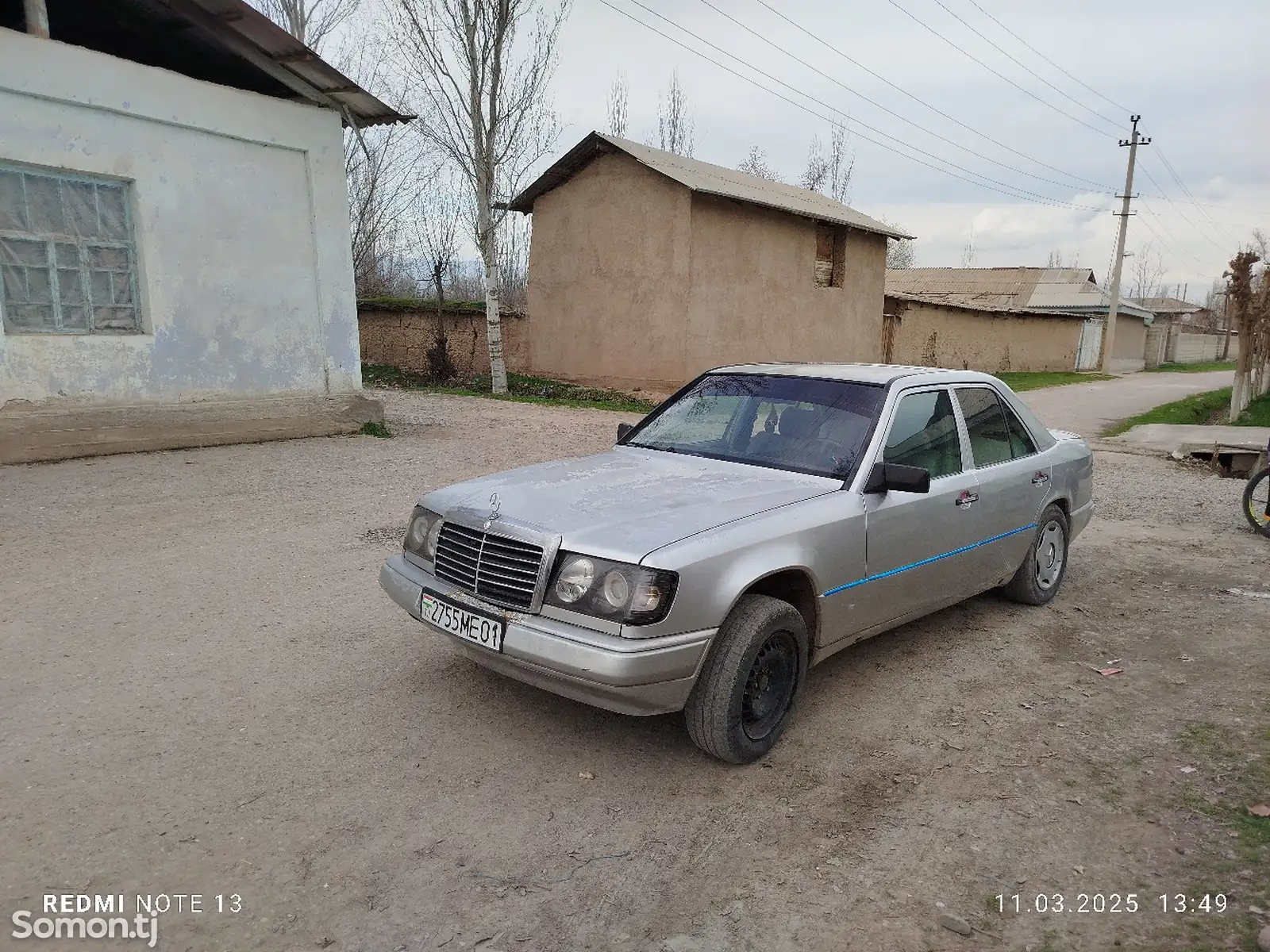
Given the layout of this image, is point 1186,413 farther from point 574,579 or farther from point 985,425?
point 574,579

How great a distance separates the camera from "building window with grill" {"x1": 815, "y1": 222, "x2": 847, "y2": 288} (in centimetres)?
2000

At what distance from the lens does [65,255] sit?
8367 millimetres

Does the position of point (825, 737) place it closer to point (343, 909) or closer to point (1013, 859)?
point (1013, 859)

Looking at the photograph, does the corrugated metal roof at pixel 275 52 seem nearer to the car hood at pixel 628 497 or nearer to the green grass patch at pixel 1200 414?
the car hood at pixel 628 497

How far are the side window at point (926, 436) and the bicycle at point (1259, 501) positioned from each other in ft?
15.0

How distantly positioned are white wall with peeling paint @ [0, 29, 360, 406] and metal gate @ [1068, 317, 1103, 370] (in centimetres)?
3543

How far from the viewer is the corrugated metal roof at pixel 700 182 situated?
54.0ft

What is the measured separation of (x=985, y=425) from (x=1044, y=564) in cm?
118

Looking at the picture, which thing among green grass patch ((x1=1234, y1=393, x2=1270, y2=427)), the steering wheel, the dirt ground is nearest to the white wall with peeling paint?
the dirt ground

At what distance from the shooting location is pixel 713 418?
4.57 m

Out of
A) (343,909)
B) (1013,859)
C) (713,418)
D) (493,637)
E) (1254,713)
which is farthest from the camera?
(713,418)

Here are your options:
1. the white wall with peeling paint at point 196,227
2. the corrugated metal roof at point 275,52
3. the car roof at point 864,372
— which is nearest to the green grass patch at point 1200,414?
the car roof at point 864,372

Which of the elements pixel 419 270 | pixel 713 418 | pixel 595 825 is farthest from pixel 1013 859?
pixel 419 270

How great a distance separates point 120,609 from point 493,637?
9.37ft
